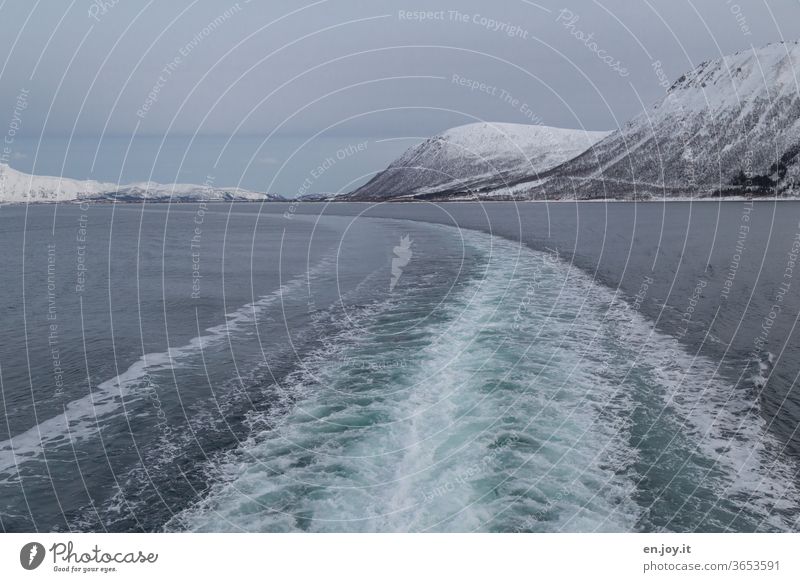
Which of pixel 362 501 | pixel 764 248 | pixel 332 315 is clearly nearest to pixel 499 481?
pixel 362 501

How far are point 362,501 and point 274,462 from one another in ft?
9.49

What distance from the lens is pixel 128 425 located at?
15203 millimetres

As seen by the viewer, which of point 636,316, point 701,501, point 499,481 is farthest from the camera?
point 636,316

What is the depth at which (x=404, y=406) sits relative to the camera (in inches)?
639

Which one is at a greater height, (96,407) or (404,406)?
(96,407)

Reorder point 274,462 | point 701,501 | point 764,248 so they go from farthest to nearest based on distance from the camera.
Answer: point 764,248 → point 274,462 → point 701,501

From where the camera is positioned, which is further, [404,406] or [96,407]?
[96,407]

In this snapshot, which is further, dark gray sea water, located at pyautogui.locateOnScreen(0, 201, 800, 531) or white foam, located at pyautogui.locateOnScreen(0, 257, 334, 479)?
white foam, located at pyautogui.locateOnScreen(0, 257, 334, 479)

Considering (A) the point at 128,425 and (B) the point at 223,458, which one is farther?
(A) the point at 128,425

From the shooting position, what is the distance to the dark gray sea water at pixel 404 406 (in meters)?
11.3

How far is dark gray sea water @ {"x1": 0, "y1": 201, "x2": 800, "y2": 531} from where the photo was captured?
11266 millimetres
